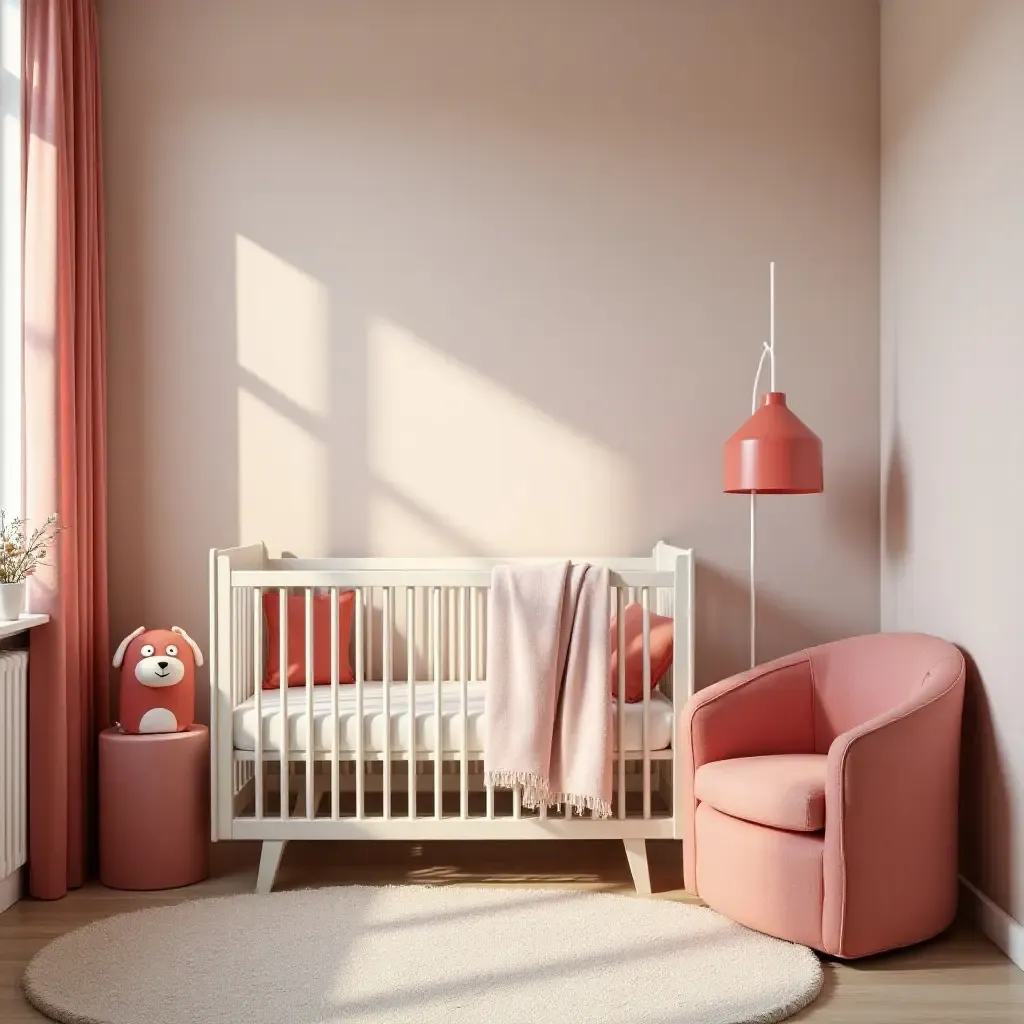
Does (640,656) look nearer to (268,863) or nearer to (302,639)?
(302,639)

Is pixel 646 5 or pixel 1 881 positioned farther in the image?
pixel 646 5

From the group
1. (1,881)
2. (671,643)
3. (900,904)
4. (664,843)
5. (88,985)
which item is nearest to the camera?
(88,985)

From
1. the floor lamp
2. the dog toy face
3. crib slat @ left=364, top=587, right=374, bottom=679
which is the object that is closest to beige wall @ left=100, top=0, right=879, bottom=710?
crib slat @ left=364, top=587, right=374, bottom=679

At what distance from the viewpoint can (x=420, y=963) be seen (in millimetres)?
2400

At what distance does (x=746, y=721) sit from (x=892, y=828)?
1.67 ft

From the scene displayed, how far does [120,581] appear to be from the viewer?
3.52 metres

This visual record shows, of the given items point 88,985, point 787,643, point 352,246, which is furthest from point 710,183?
point 88,985

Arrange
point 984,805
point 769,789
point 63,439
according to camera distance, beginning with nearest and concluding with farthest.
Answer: point 769,789, point 984,805, point 63,439

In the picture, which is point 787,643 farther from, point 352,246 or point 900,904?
point 352,246

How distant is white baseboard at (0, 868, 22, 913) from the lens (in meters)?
2.83

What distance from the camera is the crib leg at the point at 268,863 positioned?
292cm

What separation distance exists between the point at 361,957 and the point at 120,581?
1573mm

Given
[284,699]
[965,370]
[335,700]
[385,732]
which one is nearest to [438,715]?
[385,732]

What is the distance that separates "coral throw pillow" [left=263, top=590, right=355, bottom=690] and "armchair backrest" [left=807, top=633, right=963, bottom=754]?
1341 millimetres
